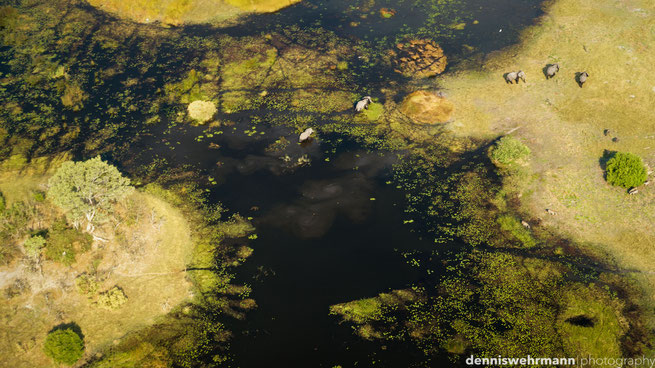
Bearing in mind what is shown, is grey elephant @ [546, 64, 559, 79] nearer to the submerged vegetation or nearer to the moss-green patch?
the submerged vegetation

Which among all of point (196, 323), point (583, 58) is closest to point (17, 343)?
point (196, 323)

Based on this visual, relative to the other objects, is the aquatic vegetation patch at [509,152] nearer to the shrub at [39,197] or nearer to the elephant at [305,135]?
the elephant at [305,135]

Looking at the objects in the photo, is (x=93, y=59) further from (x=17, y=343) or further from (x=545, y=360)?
(x=545, y=360)

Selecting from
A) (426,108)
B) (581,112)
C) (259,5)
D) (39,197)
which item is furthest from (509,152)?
(259,5)

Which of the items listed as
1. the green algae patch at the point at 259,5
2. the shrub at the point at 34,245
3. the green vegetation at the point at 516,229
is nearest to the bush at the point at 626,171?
the green vegetation at the point at 516,229

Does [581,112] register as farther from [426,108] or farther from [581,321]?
[581,321]
